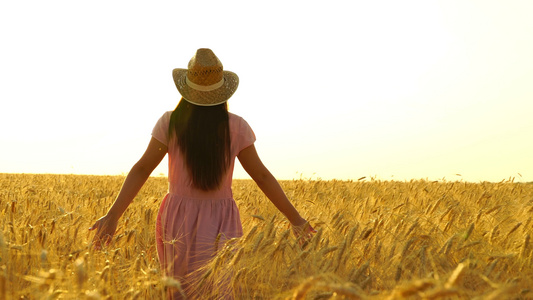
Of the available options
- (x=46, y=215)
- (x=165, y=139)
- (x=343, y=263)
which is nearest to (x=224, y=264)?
(x=343, y=263)

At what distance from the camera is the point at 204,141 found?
2.53 m

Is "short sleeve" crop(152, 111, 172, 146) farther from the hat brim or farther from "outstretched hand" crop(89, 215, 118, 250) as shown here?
"outstretched hand" crop(89, 215, 118, 250)

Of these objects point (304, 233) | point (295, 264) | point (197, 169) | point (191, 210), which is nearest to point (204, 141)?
point (197, 169)

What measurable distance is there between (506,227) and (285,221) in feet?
5.38

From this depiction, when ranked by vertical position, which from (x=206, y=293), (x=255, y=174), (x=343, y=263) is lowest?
(x=206, y=293)

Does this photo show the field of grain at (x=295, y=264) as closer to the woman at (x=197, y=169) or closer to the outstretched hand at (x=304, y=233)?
the outstretched hand at (x=304, y=233)

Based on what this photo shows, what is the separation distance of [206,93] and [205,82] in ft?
0.32

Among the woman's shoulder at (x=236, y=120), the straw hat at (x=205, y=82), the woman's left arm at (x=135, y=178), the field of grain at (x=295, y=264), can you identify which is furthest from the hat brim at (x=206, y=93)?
the field of grain at (x=295, y=264)

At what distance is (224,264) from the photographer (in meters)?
1.99

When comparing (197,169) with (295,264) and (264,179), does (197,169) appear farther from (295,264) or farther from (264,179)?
(295,264)

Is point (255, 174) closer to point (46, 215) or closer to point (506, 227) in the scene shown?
point (506, 227)

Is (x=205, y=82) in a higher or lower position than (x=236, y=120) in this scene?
higher

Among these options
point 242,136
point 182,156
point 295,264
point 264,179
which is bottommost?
point 295,264

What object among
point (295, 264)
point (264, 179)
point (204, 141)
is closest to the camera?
point (295, 264)
